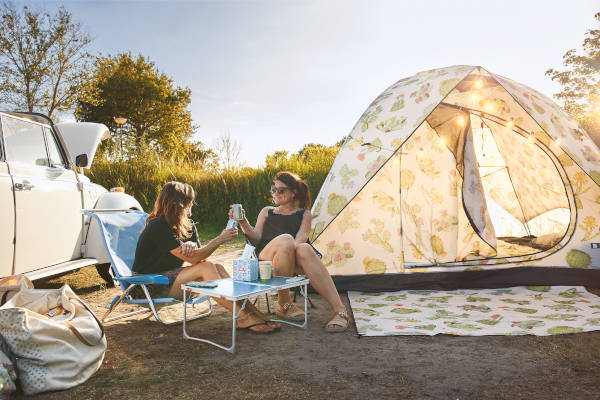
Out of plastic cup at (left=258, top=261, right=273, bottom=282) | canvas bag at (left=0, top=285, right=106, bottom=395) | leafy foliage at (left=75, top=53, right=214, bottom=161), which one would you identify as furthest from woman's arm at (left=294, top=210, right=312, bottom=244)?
leafy foliage at (left=75, top=53, right=214, bottom=161)

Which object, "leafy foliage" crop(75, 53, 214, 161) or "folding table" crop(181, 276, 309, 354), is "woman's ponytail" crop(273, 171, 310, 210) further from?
"leafy foliage" crop(75, 53, 214, 161)

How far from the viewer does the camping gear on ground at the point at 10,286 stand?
2236 mm

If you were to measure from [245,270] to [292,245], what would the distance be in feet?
1.44

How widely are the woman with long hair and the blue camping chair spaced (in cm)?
14

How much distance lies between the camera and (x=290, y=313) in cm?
328

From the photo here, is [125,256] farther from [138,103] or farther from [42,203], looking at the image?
[138,103]

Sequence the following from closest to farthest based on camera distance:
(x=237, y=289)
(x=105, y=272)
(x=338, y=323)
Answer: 1. (x=237, y=289)
2. (x=338, y=323)
3. (x=105, y=272)

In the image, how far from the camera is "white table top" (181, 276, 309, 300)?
2424 mm

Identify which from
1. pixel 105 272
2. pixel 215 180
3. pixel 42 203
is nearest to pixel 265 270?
pixel 42 203

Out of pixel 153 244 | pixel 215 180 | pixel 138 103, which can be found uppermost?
pixel 138 103

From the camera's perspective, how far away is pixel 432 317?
3.28 meters

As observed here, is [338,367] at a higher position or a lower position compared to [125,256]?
lower

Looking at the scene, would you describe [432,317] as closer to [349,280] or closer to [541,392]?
[349,280]

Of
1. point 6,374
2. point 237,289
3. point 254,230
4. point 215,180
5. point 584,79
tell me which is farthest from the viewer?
point 584,79
